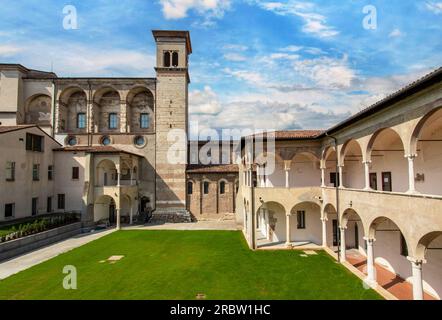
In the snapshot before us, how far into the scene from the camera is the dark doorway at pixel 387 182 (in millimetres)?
16400

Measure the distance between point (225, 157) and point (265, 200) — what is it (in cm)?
1864

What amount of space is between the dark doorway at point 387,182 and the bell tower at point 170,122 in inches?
925

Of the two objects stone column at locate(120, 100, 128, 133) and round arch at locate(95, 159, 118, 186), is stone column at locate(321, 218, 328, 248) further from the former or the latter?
stone column at locate(120, 100, 128, 133)

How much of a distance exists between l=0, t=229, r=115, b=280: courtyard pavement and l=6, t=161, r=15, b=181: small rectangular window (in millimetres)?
7508

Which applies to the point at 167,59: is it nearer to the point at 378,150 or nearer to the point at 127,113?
the point at 127,113

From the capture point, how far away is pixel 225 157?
128 feet

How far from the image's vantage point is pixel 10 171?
80.6ft

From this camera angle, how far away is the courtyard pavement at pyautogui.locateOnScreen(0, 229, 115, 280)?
16547 mm

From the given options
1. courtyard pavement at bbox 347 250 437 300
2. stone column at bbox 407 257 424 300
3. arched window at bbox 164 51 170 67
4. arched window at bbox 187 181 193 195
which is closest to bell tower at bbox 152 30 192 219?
arched window at bbox 164 51 170 67

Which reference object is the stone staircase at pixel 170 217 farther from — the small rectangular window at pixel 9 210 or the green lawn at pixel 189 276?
the small rectangular window at pixel 9 210

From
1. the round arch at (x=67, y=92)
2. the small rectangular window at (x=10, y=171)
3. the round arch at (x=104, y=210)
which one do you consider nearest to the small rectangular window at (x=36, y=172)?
the small rectangular window at (x=10, y=171)

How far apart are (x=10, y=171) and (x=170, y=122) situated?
17.6 metres
